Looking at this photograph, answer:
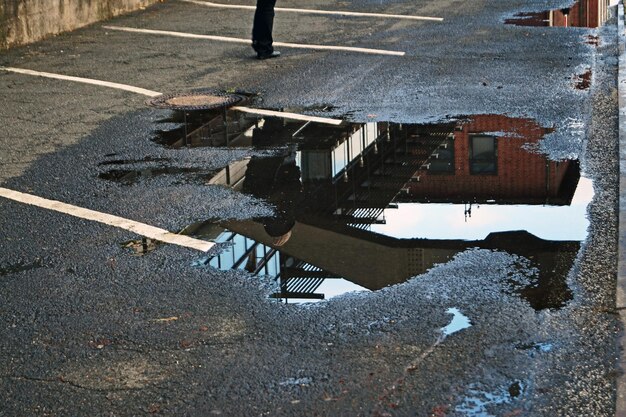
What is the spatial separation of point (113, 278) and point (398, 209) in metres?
2.47

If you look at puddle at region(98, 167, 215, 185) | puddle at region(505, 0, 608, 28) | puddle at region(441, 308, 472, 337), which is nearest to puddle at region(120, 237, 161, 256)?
puddle at region(98, 167, 215, 185)

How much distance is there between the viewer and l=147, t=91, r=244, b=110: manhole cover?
40.6 ft

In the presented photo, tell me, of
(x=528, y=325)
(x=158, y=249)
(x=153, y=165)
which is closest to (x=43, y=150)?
(x=153, y=165)

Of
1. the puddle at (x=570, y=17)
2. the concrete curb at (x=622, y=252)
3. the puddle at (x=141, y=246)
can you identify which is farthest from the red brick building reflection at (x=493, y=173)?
the puddle at (x=570, y=17)

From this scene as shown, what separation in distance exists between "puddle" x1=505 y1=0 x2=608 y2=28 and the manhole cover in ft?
25.4

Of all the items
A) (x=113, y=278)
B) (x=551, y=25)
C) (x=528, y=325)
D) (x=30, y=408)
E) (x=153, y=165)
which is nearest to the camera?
(x=30, y=408)

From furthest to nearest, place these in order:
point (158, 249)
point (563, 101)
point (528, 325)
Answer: point (563, 101) < point (158, 249) < point (528, 325)

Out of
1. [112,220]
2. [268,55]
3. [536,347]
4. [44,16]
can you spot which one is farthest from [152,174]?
[44,16]

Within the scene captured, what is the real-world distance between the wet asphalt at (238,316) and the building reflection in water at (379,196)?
19cm

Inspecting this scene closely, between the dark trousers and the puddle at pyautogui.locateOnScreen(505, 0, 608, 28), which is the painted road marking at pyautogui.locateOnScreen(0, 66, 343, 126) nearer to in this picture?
the dark trousers

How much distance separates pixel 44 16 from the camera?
17.9 metres

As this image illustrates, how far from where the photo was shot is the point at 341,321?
6207mm

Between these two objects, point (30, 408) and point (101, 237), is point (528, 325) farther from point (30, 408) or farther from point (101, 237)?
point (101, 237)

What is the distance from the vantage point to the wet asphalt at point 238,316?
17.4 feet
